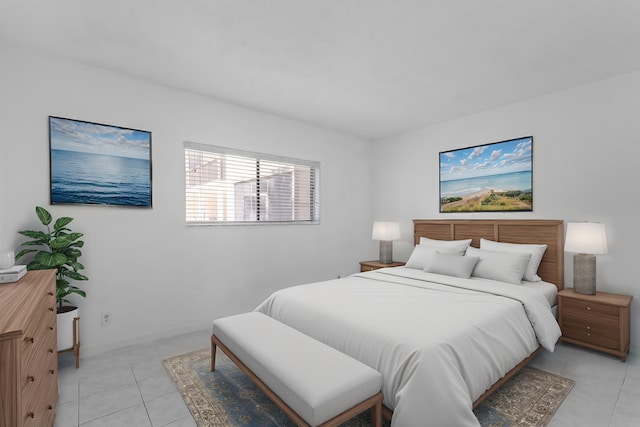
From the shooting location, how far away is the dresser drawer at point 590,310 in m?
2.74

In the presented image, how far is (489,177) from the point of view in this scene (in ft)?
12.9

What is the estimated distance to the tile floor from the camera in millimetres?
1972

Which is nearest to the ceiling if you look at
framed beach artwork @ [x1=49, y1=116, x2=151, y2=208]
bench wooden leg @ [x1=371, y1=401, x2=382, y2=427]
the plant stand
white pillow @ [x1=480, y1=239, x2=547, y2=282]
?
framed beach artwork @ [x1=49, y1=116, x2=151, y2=208]

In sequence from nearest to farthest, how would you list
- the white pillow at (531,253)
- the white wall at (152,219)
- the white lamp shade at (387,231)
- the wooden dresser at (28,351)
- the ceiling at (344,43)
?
the wooden dresser at (28,351)
the ceiling at (344,43)
the white wall at (152,219)
the white pillow at (531,253)
the white lamp shade at (387,231)

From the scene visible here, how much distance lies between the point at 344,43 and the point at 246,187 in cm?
211

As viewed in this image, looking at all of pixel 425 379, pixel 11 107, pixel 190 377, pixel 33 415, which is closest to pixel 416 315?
pixel 425 379

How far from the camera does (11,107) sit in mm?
2529

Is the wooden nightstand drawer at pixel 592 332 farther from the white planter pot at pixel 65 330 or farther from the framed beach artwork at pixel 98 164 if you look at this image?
the white planter pot at pixel 65 330

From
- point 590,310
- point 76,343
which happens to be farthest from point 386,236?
point 76,343

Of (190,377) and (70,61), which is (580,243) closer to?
(190,377)

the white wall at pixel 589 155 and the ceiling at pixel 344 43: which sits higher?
the ceiling at pixel 344 43

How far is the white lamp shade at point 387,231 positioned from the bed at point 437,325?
41.2 inches

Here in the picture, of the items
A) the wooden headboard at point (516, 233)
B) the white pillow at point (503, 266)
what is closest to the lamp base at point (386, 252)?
the wooden headboard at point (516, 233)

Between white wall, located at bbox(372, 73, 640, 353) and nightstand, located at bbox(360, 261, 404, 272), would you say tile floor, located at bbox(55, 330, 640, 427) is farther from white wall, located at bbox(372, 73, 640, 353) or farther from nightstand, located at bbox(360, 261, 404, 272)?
nightstand, located at bbox(360, 261, 404, 272)
